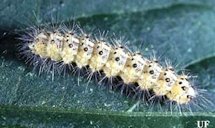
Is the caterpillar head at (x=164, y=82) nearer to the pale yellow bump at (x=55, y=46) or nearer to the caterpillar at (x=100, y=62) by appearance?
the caterpillar at (x=100, y=62)

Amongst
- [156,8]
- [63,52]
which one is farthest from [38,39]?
[156,8]

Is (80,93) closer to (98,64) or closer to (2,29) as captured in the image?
(98,64)

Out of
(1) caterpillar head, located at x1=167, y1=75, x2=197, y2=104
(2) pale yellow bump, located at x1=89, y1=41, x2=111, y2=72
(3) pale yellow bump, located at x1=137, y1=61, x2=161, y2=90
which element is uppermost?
(2) pale yellow bump, located at x1=89, y1=41, x2=111, y2=72

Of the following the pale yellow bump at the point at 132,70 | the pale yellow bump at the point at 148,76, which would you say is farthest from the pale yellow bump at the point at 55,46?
the pale yellow bump at the point at 148,76

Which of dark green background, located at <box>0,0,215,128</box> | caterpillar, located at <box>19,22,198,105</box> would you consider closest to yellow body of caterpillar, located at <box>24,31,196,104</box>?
caterpillar, located at <box>19,22,198,105</box>

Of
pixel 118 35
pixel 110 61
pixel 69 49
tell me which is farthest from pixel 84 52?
pixel 118 35

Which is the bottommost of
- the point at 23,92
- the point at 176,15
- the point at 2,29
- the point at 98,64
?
the point at 23,92

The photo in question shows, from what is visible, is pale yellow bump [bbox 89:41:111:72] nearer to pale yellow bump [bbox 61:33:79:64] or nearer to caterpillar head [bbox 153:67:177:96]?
pale yellow bump [bbox 61:33:79:64]
